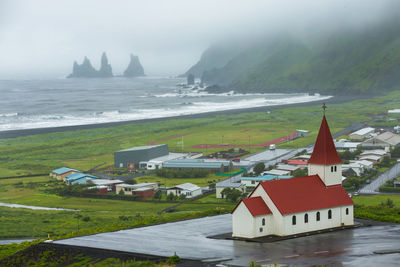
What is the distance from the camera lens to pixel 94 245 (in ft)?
136

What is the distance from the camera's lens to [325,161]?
45.9 m

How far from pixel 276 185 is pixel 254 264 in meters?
9.60

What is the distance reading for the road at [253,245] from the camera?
36.6 meters

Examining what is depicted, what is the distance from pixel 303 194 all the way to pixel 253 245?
6019mm

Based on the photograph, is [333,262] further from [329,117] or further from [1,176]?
[329,117]

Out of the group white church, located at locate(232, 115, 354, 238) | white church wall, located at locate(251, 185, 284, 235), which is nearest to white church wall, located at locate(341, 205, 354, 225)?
white church, located at locate(232, 115, 354, 238)

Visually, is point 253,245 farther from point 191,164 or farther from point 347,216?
point 191,164

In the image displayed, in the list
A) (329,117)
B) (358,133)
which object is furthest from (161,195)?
(329,117)

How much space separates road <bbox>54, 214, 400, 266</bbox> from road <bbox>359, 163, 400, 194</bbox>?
985 inches

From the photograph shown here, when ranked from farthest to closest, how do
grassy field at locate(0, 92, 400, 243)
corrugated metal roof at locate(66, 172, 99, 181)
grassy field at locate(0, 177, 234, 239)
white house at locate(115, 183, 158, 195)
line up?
1. corrugated metal roof at locate(66, 172, 99, 181)
2. white house at locate(115, 183, 158, 195)
3. grassy field at locate(0, 92, 400, 243)
4. grassy field at locate(0, 177, 234, 239)

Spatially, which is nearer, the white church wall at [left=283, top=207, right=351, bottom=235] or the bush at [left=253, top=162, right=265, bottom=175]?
the white church wall at [left=283, top=207, right=351, bottom=235]

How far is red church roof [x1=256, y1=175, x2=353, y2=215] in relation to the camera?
42625 mm

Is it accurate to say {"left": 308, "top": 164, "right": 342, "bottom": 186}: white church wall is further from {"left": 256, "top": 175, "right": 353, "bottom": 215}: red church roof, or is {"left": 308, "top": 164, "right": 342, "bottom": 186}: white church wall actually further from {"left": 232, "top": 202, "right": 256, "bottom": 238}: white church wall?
{"left": 232, "top": 202, "right": 256, "bottom": 238}: white church wall

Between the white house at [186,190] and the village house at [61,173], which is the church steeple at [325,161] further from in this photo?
the village house at [61,173]
